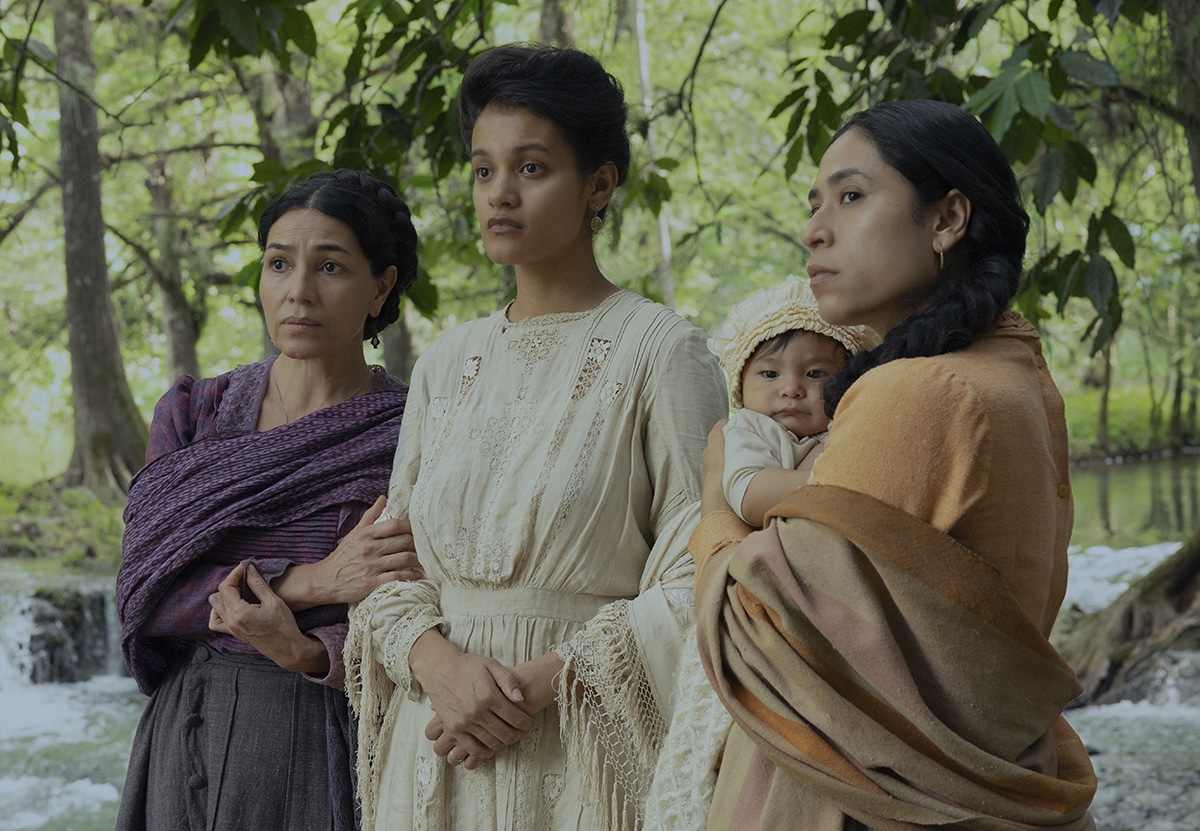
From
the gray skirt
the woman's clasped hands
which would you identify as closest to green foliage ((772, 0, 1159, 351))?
the woman's clasped hands

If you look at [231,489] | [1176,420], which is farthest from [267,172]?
[1176,420]

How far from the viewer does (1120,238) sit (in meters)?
2.54

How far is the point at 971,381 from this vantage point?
3.92 ft

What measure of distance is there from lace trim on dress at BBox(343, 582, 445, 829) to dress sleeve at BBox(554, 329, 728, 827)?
0.83 ft

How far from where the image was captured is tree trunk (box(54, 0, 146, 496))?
8.98 metres

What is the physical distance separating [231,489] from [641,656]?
841 millimetres

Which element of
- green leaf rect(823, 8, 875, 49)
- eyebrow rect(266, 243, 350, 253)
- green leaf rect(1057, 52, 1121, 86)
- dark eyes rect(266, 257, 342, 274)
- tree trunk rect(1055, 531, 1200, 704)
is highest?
green leaf rect(823, 8, 875, 49)

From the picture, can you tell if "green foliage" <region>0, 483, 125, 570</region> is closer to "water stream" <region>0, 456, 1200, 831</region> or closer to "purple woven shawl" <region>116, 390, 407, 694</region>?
"water stream" <region>0, 456, 1200, 831</region>

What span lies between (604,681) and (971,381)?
2.28 feet

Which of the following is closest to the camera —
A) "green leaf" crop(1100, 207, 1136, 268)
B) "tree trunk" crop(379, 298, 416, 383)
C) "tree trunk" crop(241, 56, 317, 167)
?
"green leaf" crop(1100, 207, 1136, 268)

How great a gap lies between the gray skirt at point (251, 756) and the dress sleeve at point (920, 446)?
3.90ft

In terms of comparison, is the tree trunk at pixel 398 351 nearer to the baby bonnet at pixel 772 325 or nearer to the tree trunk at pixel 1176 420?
the baby bonnet at pixel 772 325

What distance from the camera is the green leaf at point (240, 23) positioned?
2398 mm

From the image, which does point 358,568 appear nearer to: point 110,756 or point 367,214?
point 367,214
